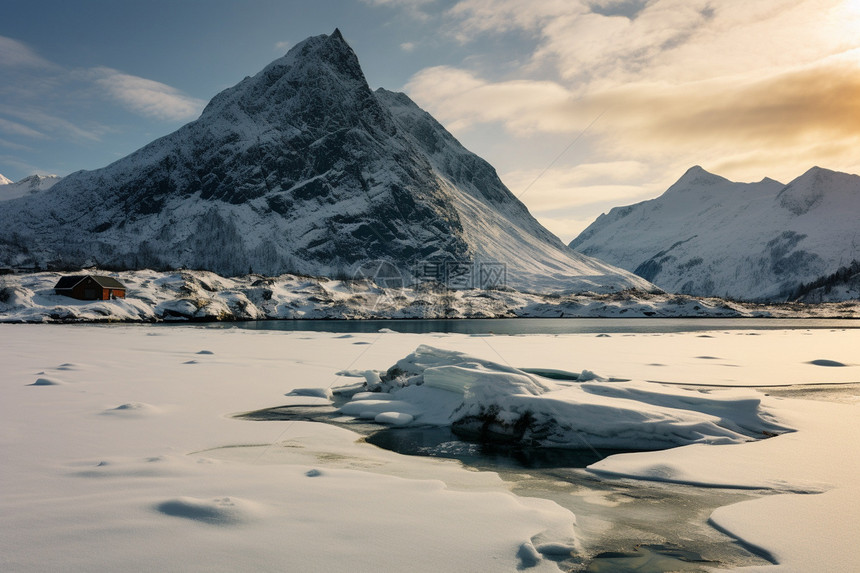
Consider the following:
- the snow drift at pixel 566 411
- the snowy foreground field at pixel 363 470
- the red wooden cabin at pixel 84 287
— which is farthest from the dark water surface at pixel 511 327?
the snow drift at pixel 566 411

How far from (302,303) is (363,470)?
111 m

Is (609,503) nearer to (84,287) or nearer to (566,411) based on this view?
(566,411)

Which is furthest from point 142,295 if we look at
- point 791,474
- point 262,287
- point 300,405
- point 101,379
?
point 791,474

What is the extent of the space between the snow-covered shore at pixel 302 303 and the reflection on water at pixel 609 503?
277 ft

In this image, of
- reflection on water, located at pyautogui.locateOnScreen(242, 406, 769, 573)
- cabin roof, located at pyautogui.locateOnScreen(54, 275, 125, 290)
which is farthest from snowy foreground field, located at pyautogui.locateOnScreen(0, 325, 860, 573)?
cabin roof, located at pyautogui.locateOnScreen(54, 275, 125, 290)

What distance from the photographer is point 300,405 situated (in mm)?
15727

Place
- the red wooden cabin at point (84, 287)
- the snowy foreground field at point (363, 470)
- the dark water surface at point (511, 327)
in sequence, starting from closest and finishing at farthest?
the snowy foreground field at point (363, 470), the dark water surface at point (511, 327), the red wooden cabin at point (84, 287)

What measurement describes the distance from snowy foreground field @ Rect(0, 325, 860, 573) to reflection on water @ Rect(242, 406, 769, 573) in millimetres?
270

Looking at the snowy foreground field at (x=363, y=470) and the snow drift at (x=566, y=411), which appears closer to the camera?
the snowy foreground field at (x=363, y=470)

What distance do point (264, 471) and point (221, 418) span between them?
512 centimetres

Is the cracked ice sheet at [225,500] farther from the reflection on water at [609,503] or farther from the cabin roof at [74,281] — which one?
the cabin roof at [74,281]

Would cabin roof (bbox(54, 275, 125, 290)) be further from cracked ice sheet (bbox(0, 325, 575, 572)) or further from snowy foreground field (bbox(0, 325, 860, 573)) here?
cracked ice sheet (bbox(0, 325, 575, 572))

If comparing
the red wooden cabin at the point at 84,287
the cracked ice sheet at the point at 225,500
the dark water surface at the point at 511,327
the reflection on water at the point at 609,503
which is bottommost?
the dark water surface at the point at 511,327

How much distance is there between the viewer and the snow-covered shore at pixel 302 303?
80.6 m
